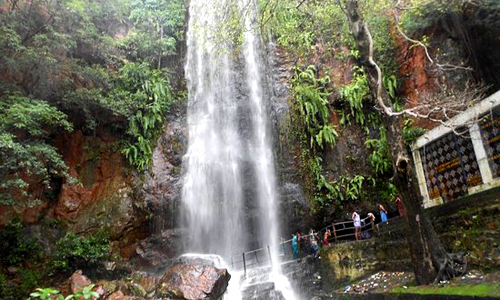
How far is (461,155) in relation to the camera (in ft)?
32.1

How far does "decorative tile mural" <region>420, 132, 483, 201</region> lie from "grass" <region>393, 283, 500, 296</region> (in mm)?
4386

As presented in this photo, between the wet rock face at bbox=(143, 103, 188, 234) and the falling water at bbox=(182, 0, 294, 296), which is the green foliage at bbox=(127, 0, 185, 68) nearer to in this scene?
the falling water at bbox=(182, 0, 294, 296)

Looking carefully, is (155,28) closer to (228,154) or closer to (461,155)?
(228,154)

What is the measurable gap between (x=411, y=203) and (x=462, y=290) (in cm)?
183

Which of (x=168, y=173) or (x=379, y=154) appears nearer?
(x=379, y=154)

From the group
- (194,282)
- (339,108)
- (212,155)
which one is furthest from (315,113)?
(194,282)

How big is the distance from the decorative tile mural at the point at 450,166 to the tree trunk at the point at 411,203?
3262 mm

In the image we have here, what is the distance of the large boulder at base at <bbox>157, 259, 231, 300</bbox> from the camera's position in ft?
32.7

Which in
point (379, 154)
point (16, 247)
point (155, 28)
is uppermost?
point (155, 28)

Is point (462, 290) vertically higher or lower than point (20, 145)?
lower

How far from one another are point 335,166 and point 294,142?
6.73ft

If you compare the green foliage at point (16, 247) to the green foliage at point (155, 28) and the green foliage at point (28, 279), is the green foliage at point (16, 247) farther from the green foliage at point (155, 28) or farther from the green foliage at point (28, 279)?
the green foliage at point (155, 28)

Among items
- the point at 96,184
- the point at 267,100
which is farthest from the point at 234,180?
the point at 96,184

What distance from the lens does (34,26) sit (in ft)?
41.2
